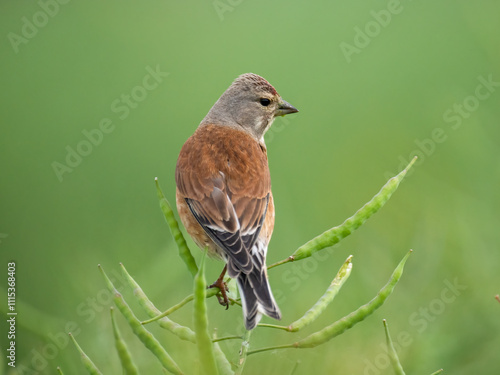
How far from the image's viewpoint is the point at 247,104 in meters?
4.45

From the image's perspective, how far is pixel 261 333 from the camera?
3.29 metres

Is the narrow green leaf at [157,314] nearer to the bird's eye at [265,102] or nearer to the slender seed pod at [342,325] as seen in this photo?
the slender seed pod at [342,325]

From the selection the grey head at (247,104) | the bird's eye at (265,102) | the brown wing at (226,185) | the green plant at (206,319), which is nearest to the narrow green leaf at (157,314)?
the green plant at (206,319)

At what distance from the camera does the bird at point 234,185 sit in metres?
3.20

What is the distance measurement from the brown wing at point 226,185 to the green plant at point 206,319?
59 cm

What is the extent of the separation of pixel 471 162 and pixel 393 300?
3.36 ft

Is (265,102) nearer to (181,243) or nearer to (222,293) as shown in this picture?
(222,293)

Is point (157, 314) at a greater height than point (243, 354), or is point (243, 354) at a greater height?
point (157, 314)

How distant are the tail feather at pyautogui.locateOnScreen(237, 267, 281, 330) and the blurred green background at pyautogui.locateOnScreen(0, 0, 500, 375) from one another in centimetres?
20

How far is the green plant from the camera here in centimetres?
194

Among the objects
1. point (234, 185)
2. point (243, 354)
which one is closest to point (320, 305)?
point (243, 354)

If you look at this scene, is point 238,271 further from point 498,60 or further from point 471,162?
point 498,60

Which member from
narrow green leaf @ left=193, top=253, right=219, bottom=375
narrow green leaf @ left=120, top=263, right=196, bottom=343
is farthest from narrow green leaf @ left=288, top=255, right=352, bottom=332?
narrow green leaf @ left=193, top=253, right=219, bottom=375

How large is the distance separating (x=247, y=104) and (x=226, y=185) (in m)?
0.85
